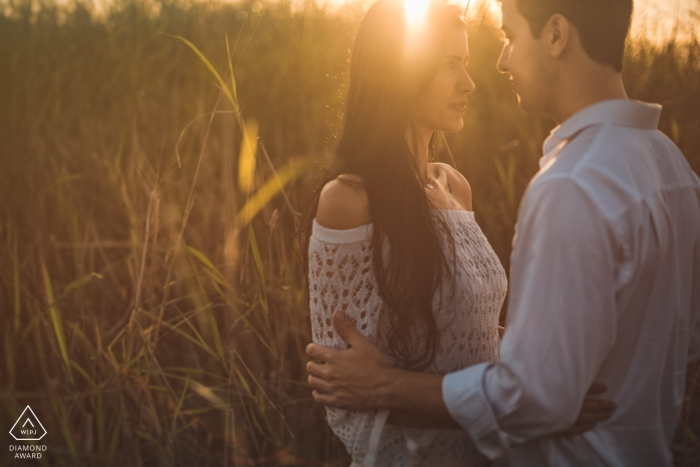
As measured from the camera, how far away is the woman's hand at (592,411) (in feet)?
3.45

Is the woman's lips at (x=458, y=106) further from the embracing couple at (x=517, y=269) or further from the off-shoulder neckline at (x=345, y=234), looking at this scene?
the off-shoulder neckline at (x=345, y=234)

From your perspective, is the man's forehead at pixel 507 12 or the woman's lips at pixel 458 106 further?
the woman's lips at pixel 458 106

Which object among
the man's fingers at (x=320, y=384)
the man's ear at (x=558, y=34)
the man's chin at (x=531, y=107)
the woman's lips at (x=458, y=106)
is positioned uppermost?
the man's ear at (x=558, y=34)

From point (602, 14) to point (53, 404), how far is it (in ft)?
5.39

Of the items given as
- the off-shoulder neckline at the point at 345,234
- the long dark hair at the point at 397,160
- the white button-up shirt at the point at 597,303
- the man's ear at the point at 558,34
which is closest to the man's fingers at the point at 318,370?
the long dark hair at the point at 397,160

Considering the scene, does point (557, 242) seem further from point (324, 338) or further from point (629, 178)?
point (324, 338)

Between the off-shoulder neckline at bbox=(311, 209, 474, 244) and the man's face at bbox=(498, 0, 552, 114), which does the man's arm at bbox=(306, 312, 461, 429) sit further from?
the man's face at bbox=(498, 0, 552, 114)

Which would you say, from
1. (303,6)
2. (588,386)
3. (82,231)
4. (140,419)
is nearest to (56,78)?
(82,231)

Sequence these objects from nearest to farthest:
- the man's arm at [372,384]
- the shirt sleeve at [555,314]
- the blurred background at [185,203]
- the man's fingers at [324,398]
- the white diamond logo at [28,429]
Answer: the shirt sleeve at [555,314] → the man's arm at [372,384] → the man's fingers at [324,398] → the white diamond logo at [28,429] → the blurred background at [185,203]

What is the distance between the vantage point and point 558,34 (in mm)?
1164

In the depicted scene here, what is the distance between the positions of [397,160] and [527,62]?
467 mm

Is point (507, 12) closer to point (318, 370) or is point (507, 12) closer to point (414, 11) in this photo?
point (414, 11)

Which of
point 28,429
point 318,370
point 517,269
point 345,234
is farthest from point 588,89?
point 28,429

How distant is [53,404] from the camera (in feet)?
5.46
